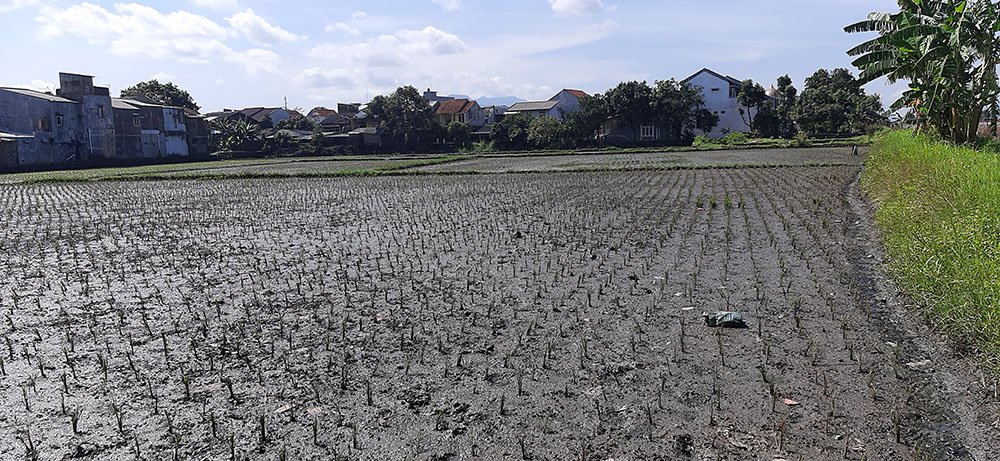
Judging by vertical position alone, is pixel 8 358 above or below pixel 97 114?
below

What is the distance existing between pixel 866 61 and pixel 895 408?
61.9ft

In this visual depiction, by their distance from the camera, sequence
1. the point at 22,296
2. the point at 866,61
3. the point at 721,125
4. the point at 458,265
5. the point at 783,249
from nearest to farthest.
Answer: the point at 22,296, the point at 458,265, the point at 783,249, the point at 866,61, the point at 721,125

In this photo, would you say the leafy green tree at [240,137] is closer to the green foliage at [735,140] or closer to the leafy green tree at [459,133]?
the leafy green tree at [459,133]

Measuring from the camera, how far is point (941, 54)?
18500 mm

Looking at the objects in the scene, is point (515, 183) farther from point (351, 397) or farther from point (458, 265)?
point (351, 397)

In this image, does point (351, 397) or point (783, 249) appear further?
point (783, 249)

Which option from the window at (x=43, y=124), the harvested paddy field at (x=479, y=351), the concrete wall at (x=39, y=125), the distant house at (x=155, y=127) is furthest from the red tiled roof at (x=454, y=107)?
the harvested paddy field at (x=479, y=351)

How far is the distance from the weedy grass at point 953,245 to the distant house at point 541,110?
5626 cm

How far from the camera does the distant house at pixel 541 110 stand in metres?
65.8

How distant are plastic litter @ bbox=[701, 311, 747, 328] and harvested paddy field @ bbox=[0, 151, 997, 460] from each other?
144 millimetres

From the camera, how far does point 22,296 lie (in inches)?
284

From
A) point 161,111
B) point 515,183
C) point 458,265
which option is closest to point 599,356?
point 458,265

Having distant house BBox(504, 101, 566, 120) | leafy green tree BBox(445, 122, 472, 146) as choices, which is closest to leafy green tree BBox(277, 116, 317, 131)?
leafy green tree BBox(445, 122, 472, 146)

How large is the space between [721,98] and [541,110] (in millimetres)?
15785
